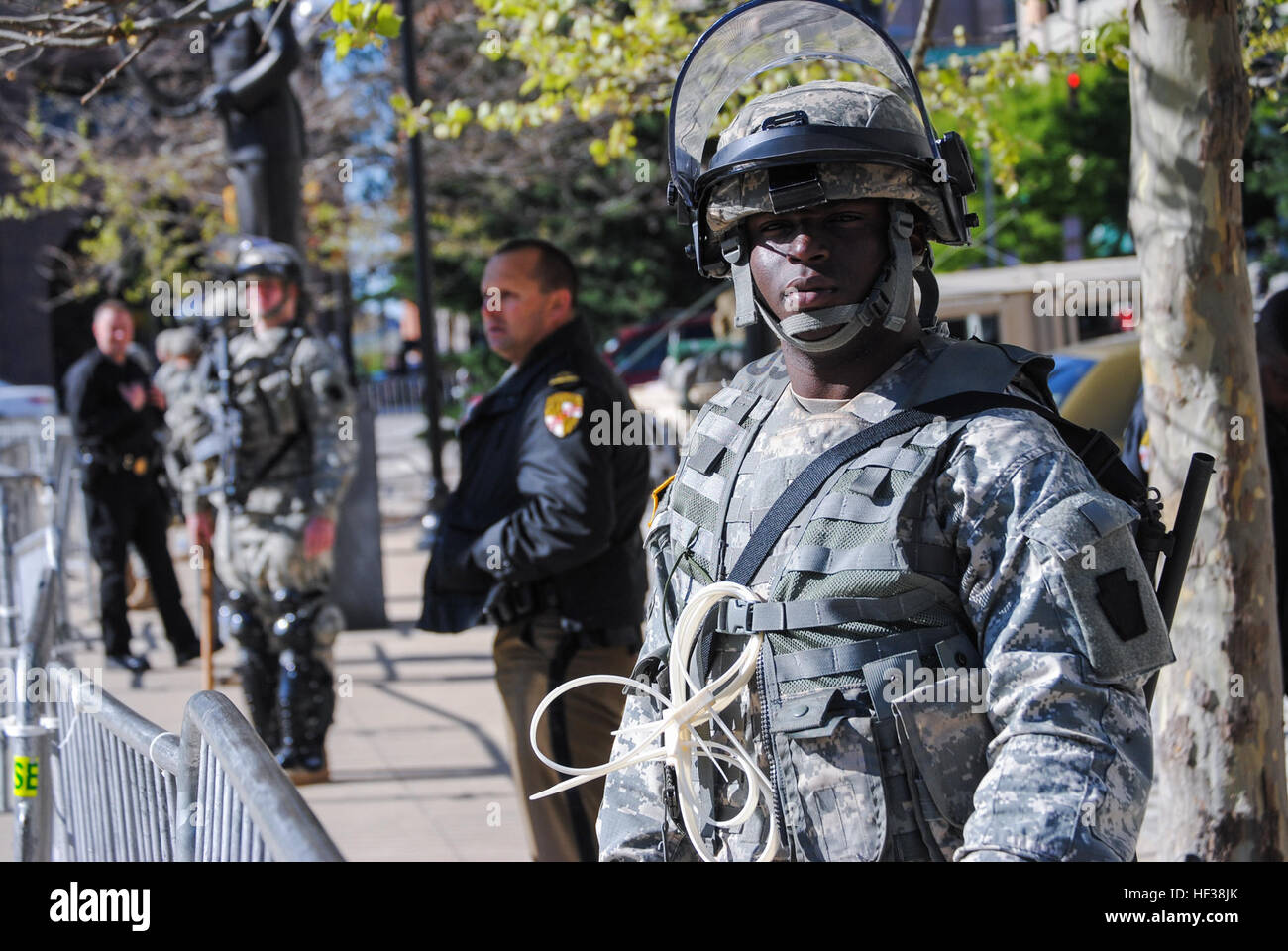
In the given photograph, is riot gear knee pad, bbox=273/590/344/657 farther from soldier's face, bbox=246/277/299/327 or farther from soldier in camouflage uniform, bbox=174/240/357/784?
soldier's face, bbox=246/277/299/327

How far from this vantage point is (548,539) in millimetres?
4145

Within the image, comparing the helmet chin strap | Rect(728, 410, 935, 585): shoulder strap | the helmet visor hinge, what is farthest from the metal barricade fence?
the helmet visor hinge

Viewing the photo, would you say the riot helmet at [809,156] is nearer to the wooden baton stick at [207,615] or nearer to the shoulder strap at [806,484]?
the shoulder strap at [806,484]

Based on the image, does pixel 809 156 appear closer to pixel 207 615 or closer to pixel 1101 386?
pixel 207 615

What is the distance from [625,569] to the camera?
4.41 meters

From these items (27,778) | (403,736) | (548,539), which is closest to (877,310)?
(548,539)

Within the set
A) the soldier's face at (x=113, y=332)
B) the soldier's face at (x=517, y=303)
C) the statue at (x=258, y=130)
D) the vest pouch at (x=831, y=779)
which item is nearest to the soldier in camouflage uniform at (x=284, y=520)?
the statue at (x=258, y=130)

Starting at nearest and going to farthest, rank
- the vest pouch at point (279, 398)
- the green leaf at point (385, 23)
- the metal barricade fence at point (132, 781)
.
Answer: the metal barricade fence at point (132, 781)
the green leaf at point (385, 23)
the vest pouch at point (279, 398)

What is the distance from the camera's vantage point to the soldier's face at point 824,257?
7.00ft

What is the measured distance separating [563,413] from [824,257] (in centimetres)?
215

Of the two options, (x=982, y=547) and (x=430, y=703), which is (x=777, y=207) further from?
(x=430, y=703)

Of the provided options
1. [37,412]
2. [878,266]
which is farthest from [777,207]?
[37,412]

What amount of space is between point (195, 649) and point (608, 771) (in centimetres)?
689

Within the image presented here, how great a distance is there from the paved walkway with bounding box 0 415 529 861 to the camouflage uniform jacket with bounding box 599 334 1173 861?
277 centimetres
